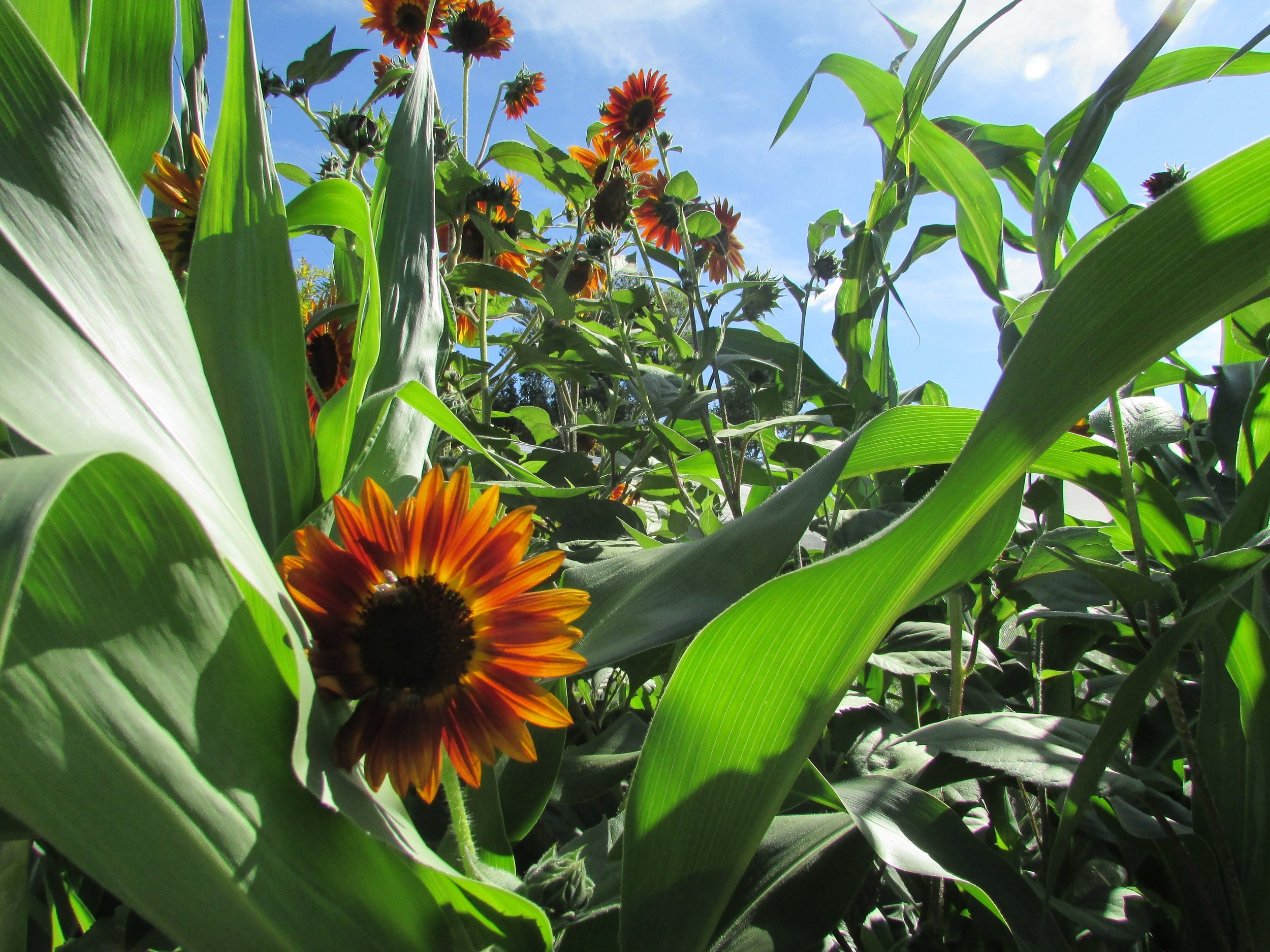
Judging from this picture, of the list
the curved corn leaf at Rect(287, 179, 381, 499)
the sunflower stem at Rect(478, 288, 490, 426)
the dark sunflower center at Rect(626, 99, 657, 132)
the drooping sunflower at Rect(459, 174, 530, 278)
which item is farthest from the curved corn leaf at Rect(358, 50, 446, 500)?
the dark sunflower center at Rect(626, 99, 657, 132)

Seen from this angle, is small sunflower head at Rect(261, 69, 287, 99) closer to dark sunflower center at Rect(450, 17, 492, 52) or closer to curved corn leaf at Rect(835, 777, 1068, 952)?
dark sunflower center at Rect(450, 17, 492, 52)

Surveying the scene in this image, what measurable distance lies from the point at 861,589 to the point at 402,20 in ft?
3.56

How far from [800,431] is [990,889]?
0.67m

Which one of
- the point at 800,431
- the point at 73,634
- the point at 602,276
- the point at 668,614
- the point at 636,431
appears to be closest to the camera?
the point at 73,634

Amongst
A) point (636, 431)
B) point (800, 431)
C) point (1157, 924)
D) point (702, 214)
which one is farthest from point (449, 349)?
point (1157, 924)

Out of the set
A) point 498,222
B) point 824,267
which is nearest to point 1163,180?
point 824,267

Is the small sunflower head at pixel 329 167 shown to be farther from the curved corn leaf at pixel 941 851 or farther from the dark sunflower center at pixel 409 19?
the curved corn leaf at pixel 941 851

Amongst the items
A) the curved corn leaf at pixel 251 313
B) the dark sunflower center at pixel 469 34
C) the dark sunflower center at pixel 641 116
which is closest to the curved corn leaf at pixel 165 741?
the curved corn leaf at pixel 251 313

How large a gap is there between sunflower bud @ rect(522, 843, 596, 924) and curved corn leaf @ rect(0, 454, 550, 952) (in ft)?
0.10

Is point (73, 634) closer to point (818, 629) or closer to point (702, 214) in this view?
point (818, 629)

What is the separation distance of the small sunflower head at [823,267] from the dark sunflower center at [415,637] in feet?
2.28

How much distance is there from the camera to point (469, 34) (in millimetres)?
960

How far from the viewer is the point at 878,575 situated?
0.80ft

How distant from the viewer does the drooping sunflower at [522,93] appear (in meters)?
1.13
